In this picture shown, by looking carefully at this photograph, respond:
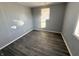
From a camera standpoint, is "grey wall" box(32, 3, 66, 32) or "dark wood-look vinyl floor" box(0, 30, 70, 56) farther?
"grey wall" box(32, 3, 66, 32)

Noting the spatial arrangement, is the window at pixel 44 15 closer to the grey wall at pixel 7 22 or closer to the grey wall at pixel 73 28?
the grey wall at pixel 7 22

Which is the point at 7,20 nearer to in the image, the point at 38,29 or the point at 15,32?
the point at 15,32

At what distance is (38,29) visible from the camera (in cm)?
449

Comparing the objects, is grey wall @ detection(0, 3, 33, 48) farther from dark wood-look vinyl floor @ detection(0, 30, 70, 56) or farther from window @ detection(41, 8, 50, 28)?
window @ detection(41, 8, 50, 28)

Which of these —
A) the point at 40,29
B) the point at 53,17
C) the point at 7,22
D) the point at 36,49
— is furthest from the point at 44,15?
the point at 36,49

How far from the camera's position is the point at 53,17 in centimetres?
378

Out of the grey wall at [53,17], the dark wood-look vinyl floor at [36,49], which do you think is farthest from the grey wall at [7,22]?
the grey wall at [53,17]

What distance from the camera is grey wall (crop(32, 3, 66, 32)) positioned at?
351 centimetres

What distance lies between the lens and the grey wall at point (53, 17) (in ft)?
11.5

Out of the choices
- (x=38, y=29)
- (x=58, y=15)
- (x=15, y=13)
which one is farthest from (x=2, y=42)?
(x=58, y=15)

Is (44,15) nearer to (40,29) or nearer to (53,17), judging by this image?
(53,17)

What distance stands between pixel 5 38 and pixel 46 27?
257 centimetres

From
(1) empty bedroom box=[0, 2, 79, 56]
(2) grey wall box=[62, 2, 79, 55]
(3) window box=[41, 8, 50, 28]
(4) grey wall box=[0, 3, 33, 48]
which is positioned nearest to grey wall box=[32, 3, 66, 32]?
(1) empty bedroom box=[0, 2, 79, 56]

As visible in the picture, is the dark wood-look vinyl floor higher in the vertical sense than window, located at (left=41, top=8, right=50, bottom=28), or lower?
lower
